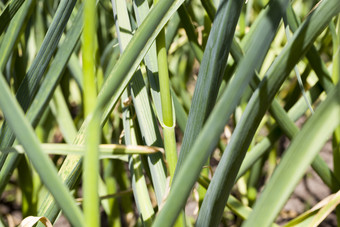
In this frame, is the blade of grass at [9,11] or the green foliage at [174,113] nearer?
the green foliage at [174,113]

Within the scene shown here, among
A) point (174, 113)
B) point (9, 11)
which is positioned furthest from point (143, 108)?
point (9, 11)

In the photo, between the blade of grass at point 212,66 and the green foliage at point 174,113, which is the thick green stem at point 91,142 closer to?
the green foliage at point 174,113

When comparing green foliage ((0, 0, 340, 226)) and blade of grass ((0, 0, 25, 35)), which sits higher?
blade of grass ((0, 0, 25, 35))

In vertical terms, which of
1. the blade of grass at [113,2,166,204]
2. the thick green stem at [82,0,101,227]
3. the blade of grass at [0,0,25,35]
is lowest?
the thick green stem at [82,0,101,227]

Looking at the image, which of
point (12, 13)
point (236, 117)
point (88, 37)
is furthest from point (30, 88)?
point (236, 117)

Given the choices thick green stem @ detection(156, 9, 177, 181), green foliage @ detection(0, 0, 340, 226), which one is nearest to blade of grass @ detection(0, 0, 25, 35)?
green foliage @ detection(0, 0, 340, 226)

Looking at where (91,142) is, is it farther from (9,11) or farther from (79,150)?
(9,11)

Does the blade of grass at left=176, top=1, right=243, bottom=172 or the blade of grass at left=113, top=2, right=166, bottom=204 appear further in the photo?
the blade of grass at left=113, top=2, right=166, bottom=204

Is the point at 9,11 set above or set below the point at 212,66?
above

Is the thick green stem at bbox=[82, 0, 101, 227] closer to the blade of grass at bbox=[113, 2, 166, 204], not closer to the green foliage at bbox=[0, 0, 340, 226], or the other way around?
the green foliage at bbox=[0, 0, 340, 226]

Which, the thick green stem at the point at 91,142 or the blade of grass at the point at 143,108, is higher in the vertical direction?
the blade of grass at the point at 143,108

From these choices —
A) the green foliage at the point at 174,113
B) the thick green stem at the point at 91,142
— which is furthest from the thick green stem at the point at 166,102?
the thick green stem at the point at 91,142
